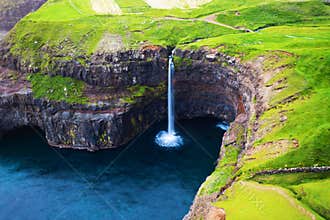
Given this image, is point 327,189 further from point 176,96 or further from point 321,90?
point 176,96

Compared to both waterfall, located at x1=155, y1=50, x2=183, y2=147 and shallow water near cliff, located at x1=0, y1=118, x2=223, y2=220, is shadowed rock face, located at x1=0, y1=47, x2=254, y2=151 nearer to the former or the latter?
Answer: waterfall, located at x1=155, y1=50, x2=183, y2=147

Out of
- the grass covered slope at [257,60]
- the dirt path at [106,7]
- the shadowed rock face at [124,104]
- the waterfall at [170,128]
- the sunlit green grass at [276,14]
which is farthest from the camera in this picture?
the dirt path at [106,7]

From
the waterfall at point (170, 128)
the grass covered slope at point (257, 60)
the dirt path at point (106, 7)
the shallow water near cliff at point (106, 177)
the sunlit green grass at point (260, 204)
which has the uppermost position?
the dirt path at point (106, 7)

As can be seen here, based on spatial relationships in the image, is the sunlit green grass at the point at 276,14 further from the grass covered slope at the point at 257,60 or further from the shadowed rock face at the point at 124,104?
the shadowed rock face at the point at 124,104

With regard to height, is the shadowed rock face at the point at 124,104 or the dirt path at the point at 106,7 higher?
the dirt path at the point at 106,7

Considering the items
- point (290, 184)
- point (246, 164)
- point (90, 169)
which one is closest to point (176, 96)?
point (90, 169)

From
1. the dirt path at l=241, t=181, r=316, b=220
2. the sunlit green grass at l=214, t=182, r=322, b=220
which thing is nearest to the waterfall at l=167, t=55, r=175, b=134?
the dirt path at l=241, t=181, r=316, b=220

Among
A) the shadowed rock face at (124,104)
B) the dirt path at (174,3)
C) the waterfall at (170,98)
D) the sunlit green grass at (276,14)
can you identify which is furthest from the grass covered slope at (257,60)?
the waterfall at (170,98)

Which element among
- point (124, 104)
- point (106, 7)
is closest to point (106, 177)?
point (124, 104)
